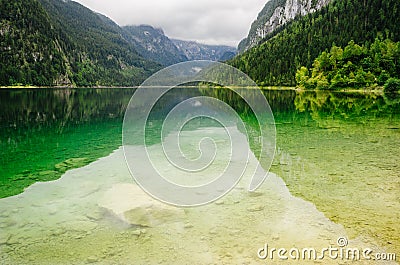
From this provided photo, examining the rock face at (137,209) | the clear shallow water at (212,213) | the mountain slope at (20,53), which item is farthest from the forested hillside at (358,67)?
the mountain slope at (20,53)

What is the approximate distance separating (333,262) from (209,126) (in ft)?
76.1

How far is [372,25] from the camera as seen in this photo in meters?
140

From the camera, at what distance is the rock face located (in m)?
9.63

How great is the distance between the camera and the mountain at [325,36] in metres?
136

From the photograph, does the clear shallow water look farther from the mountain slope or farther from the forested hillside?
the mountain slope

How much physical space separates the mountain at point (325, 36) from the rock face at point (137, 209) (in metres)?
129

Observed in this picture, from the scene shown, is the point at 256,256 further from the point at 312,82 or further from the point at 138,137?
the point at 312,82

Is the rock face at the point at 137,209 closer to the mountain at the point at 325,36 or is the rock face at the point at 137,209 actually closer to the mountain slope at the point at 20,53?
the mountain at the point at 325,36

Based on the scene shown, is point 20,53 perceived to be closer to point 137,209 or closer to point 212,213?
point 137,209

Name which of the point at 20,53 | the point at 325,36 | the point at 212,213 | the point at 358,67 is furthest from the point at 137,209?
the point at 20,53

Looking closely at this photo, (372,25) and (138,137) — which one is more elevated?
(372,25)

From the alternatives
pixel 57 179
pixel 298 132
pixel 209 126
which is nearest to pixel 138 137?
pixel 209 126

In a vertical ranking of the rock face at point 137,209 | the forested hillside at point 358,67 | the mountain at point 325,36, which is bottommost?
the rock face at point 137,209

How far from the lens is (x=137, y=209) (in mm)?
10320
